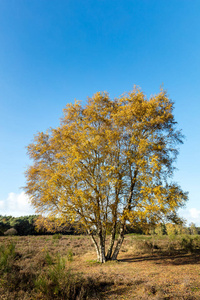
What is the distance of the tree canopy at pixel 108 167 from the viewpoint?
9.32 metres

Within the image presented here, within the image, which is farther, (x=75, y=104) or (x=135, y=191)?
(x=75, y=104)

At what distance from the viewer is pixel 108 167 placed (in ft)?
32.5

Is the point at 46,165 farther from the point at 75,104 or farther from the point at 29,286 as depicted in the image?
the point at 29,286

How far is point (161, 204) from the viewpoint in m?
8.17

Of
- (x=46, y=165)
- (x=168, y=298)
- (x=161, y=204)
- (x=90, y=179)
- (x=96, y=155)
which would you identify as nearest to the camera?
(x=168, y=298)

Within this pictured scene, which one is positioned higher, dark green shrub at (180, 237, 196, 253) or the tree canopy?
the tree canopy

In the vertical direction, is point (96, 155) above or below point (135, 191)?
above

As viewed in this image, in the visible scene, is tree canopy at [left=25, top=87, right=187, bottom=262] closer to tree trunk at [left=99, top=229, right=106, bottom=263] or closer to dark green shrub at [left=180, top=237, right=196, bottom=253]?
tree trunk at [left=99, top=229, right=106, bottom=263]

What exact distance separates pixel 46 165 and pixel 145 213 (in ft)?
24.8

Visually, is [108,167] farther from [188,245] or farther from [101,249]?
[188,245]

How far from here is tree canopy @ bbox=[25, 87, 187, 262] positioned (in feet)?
30.6

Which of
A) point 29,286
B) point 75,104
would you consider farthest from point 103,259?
point 75,104

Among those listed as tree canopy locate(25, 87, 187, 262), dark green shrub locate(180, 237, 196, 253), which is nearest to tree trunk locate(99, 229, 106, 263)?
tree canopy locate(25, 87, 187, 262)

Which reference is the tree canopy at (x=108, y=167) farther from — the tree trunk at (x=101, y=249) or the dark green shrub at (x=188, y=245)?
the dark green shrub at (x=188, y=245)
